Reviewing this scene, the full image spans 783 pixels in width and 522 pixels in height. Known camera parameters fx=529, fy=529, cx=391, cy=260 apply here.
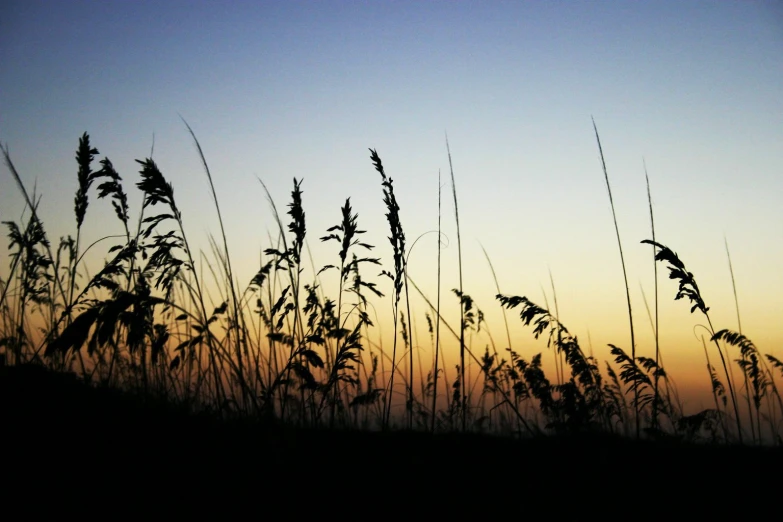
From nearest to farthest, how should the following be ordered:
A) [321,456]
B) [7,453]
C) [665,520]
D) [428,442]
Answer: [665,520], [7,453], [321,456], [428,442]

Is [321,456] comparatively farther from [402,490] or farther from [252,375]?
[252,375]

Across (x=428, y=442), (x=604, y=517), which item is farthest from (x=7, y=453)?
(x=604, y=517)

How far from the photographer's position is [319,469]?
226cm

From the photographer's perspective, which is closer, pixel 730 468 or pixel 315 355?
pixel 730 468

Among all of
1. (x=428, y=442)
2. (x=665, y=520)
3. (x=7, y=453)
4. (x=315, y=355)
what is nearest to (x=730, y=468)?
(x=665, y=520)

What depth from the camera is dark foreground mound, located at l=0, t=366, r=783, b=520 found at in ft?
6.40

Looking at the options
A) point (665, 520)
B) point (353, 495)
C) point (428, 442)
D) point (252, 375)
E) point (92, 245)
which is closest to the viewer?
point (665, 520)

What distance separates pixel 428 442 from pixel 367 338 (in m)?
2.55

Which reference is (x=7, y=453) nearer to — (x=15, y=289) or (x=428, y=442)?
(x=428, y=442)

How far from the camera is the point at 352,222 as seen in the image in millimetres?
3572

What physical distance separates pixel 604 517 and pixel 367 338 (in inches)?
144

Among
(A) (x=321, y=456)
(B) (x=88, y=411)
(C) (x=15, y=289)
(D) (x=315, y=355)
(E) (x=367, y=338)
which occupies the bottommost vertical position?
(A) (x=321, y=456)

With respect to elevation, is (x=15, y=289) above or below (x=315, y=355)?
above

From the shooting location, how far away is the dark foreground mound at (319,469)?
195 cm
